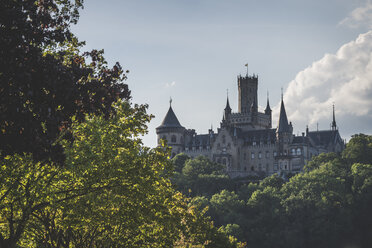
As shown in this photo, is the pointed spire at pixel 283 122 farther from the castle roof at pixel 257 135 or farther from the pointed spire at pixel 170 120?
the pointed spire at pixel 170 120

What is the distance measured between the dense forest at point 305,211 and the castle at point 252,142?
23452mm

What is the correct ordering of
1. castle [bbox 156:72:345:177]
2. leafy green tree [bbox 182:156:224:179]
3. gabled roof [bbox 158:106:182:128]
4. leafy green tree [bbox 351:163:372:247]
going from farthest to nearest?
gabled roof [bbox 158:106:182:128], castle [bbox 156:72:345:177], leafy green tree [bbox 182:156:224:179], leafy green tree [bbox 351:163:372:247]

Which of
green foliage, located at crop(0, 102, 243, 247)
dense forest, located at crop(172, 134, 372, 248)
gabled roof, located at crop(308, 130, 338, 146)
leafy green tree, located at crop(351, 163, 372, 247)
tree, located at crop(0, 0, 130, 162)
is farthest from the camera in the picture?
gabled roof, located at crop(308, 130, 338, 146)

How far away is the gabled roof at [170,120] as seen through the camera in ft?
612

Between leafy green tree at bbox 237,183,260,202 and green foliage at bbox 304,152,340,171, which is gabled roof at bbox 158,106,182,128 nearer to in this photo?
green foliage at bbox 304,152,340,171

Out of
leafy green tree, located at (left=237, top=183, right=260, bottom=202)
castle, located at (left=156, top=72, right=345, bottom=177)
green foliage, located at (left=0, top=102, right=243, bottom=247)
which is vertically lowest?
green foliage, located at (left=0, top=102, right=243, bottom=247)

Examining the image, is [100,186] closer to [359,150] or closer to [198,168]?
[198,168]

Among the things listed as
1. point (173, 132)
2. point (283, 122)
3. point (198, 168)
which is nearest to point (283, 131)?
point (283, 122)

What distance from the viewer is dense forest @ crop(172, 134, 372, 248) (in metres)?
111

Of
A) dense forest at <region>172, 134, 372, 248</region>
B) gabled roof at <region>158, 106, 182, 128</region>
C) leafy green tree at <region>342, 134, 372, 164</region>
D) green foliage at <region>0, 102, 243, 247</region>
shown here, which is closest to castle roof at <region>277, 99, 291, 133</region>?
leafy green tree at <region>342, 134, 372, 164</region>

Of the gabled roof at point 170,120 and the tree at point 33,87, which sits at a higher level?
the gabled roof at point 170,120

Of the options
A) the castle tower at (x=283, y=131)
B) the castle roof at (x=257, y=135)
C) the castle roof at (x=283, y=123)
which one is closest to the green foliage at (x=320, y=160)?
the castle tower at (x=283, y=131)

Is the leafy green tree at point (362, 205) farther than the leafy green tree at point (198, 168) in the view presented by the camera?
No

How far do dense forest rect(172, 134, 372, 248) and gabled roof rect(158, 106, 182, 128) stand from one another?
54797mm
